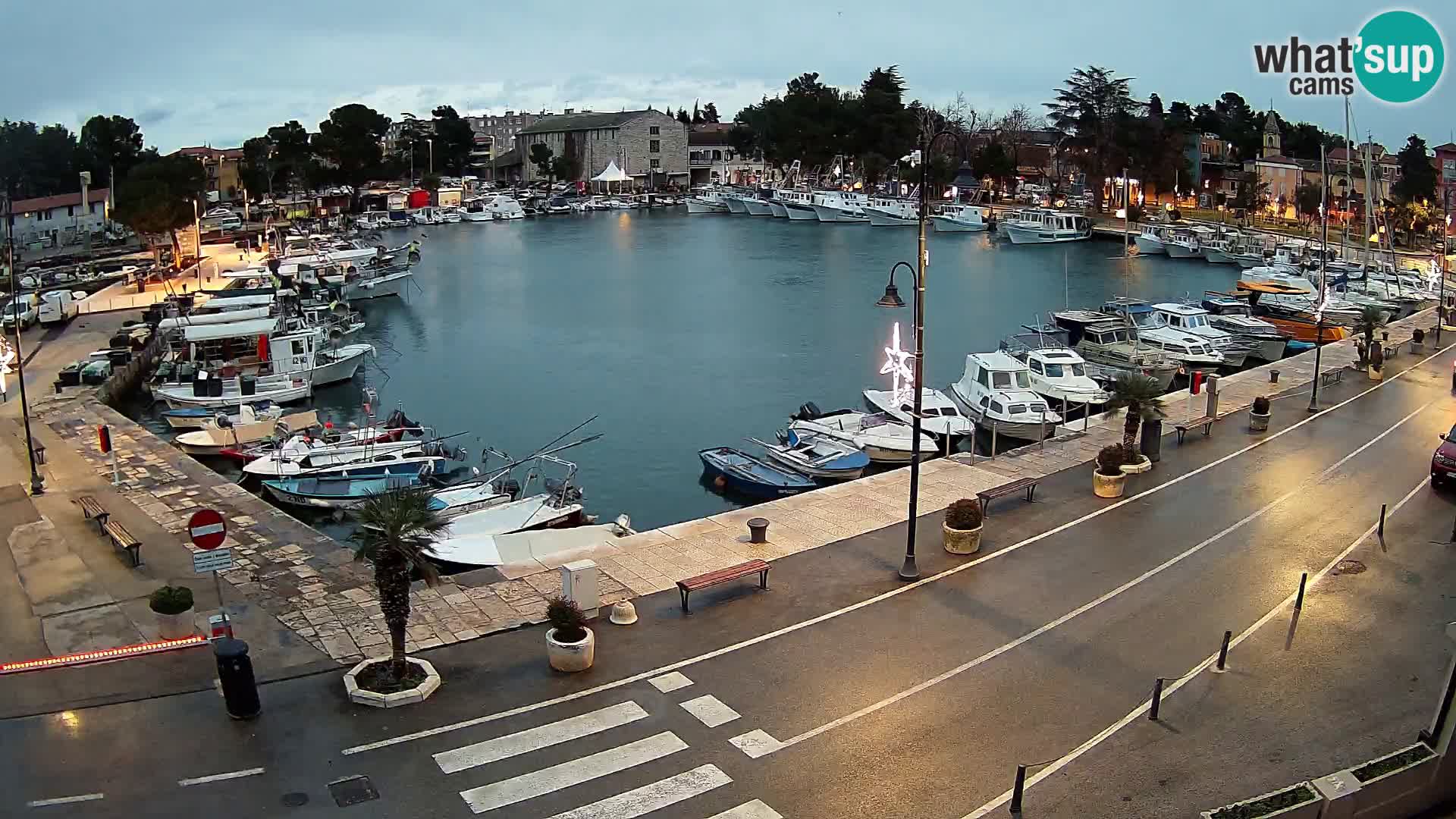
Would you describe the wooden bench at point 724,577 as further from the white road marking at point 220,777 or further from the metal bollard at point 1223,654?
the metal bollard at point 1223,654

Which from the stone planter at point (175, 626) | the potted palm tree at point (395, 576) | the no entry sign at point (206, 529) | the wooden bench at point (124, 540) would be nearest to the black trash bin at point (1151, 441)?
the potted palm tree at point (395, 576)

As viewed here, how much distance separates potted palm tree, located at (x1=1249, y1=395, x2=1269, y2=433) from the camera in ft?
97.1

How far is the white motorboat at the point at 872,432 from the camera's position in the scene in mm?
32656

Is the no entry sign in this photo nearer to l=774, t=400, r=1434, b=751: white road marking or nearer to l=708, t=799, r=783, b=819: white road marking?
l=708, t=799, r=783, b=819: white road marking

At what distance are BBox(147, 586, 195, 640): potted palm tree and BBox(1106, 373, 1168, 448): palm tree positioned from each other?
1968 centimetres

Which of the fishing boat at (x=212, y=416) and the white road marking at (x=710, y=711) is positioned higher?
the fishing boat at (x=212, y=416)

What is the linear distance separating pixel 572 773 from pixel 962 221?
118m

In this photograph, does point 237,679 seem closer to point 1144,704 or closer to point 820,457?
point 1144,704

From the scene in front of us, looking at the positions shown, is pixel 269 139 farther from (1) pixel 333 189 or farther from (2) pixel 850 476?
(2) pixel 850 476

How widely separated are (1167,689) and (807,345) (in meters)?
44.0

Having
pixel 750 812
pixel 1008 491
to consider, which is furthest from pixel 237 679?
pixel 1008 491

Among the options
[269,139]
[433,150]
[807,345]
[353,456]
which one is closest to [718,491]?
[353,456]

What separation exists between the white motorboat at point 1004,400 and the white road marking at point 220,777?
82.3ft

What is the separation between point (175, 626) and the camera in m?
16.7
